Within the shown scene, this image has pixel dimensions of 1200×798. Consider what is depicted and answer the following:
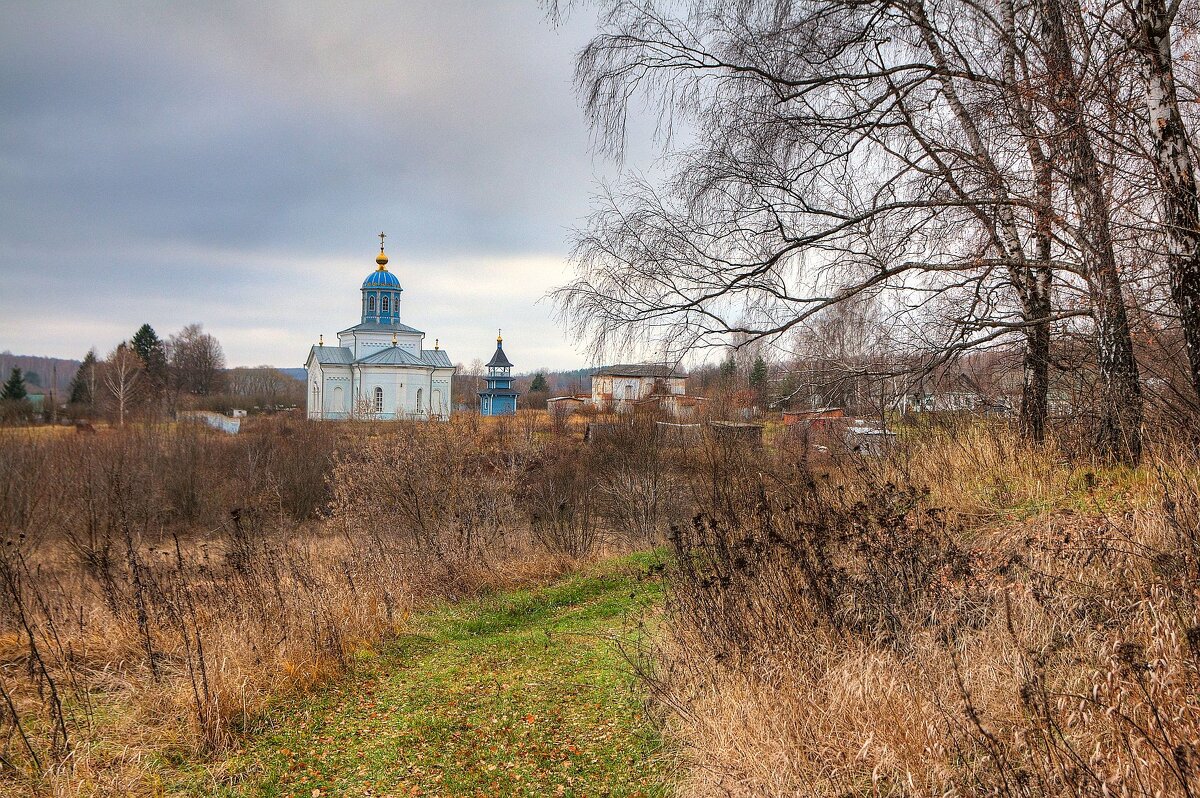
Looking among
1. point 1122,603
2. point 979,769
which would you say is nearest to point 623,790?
point 979,769

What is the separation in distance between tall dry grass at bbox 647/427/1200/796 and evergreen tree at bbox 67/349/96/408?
175 feet

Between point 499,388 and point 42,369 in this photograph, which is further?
point 42,369

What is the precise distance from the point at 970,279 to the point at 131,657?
26.7 ft

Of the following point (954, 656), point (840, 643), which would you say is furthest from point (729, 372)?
point (954, 656)

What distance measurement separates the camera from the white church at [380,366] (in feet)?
149

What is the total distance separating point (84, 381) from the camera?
5347 cm

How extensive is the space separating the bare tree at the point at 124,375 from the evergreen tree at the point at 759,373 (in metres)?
44.5

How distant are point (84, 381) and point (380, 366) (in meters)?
26.4

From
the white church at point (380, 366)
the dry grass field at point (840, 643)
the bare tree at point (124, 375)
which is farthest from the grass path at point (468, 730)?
the bare tree at point (124, 375)

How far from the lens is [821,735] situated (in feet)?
9.94

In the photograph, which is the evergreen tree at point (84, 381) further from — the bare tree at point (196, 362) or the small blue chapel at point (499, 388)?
the small blue chapel at point (499, 388)

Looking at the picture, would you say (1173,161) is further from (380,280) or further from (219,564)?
(380,280)

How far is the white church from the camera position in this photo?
149ft

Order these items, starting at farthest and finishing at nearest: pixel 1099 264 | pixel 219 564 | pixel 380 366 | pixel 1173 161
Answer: pixel 380 366 → pixel 219 564 → pixel 1099 264 → pixel 1173 161
